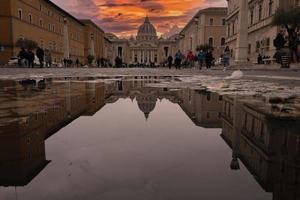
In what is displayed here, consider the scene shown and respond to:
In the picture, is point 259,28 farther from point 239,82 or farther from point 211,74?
point 239,82

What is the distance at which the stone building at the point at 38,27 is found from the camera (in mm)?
39594

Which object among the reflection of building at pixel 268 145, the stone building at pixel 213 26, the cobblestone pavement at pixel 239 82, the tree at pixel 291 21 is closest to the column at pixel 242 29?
the tree at pixel 291 21

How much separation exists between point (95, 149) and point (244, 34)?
22.4 meters

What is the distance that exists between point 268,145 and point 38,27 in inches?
2043

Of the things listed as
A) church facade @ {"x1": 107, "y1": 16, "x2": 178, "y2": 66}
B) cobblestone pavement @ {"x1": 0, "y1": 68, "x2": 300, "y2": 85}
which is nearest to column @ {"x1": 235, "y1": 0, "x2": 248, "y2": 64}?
cobblestone pavement @ {"x1": 0, "y1": 68, "x2": 300, "y2": 85}

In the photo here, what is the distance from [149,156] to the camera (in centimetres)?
200

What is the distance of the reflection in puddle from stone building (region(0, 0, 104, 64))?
3941 centimetres

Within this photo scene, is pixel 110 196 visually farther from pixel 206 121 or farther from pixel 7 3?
pixel 7 3

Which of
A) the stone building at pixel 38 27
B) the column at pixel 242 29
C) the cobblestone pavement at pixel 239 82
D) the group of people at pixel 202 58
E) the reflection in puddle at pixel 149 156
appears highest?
the stone building at pixel 38 27

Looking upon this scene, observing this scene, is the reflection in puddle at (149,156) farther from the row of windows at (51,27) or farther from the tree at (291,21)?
the row of windows at (51,27)

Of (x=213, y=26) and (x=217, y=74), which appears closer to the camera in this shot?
(x=217, y=74)

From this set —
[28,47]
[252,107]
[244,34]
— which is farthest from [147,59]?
[252,107]

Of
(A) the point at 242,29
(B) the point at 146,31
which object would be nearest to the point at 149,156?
(A) the point at 242,29

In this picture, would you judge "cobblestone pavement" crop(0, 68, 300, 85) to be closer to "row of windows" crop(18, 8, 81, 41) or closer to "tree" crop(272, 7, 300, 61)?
"tree" crop(272, 7, 300, 61)
